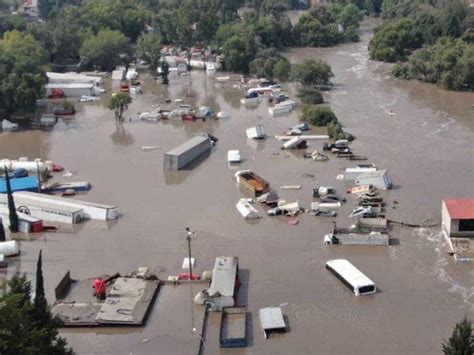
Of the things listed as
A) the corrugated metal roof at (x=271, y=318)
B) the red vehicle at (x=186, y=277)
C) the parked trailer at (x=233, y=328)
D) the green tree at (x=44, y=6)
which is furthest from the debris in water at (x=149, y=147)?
the green tree at (x=44, y=6)

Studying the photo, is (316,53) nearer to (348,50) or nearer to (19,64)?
(348,50)

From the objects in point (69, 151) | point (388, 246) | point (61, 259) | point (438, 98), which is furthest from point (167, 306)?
point (438, 98)

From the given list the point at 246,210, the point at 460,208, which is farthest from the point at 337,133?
the point at 460,208

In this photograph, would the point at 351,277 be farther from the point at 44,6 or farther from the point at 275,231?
the point at 44,6

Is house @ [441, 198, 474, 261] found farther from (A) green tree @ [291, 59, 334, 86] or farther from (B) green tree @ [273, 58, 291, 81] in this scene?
(B) green tree @ [273, 58, 291, 81]

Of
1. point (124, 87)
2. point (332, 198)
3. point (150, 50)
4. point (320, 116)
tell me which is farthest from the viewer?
point (150, 50)

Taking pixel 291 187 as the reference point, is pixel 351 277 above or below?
below
